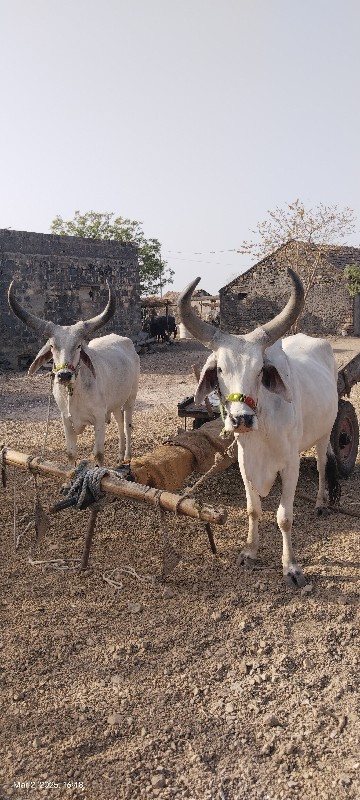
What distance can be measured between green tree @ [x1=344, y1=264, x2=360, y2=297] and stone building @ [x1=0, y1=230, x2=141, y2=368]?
1048 cm

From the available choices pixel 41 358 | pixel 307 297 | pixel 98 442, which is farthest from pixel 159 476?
pixel 307 297

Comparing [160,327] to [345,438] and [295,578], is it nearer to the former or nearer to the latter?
[345,438]

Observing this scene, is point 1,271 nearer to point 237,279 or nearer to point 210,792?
point 237,279

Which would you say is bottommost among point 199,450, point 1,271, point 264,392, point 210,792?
point 210,792

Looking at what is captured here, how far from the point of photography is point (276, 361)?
399 cm

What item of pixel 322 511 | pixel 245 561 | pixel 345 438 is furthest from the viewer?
pixel 345 438

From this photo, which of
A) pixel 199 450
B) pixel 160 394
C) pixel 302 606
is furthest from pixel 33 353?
pixel 302 606

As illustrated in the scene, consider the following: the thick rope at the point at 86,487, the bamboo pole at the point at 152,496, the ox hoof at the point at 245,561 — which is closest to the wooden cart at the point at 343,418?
the ox hoof at the point at 245,561

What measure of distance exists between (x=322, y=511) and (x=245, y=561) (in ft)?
4.25

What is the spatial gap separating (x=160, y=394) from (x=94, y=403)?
6922 millimetres

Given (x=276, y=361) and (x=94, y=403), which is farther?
(x=94, y=403)

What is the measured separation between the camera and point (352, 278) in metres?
25.7

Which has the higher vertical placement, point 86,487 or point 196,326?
point 196,326

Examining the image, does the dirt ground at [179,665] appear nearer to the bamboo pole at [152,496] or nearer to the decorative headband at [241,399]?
the bamboo pole at [152,496]
